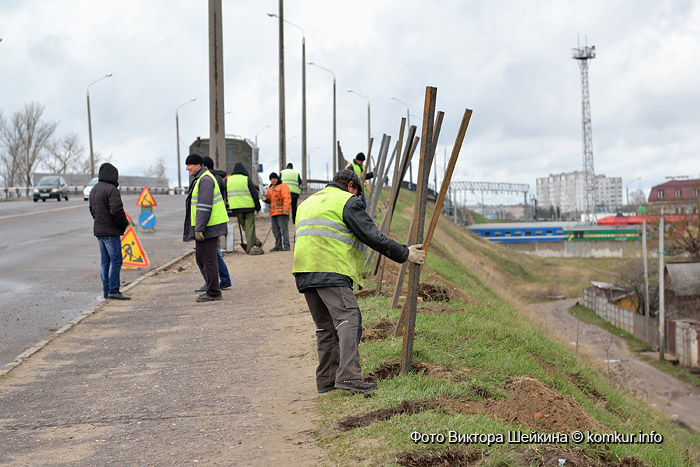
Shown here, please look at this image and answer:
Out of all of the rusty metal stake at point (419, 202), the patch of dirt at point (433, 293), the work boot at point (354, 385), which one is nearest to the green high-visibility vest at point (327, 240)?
the rusty metal stake at point (419, 202)

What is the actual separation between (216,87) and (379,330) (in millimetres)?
10325

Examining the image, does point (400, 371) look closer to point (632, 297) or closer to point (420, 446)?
point (420, 446)

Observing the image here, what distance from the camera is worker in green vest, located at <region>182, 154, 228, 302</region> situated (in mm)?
11570

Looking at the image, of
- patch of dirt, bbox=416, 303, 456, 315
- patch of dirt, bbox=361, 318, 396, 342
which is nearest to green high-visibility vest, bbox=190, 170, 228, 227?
patch of dirt, bbox=416, 303, 456, 315

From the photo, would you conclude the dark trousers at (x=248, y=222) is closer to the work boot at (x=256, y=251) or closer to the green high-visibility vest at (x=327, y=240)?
the work boot at (x=256, y=251)

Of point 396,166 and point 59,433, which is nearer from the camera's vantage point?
point 59,433

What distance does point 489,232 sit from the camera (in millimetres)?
105375

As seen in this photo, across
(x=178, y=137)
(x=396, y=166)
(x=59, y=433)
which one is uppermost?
(x=178, y=137)

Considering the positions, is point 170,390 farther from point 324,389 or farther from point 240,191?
point 240,191

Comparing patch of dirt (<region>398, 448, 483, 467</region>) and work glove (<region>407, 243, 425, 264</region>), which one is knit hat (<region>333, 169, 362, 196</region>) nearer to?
work glove (<region>407, 243, 425, 264</region>)

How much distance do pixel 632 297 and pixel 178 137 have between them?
1676 inches

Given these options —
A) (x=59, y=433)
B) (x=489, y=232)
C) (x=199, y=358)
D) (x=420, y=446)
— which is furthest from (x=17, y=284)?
(x=489, y=232)

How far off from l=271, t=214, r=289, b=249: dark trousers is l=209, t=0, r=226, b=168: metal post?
2.21 meters

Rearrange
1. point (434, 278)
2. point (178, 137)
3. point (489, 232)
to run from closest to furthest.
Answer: point (434, 278), point (178, 137), point (489, 232)
